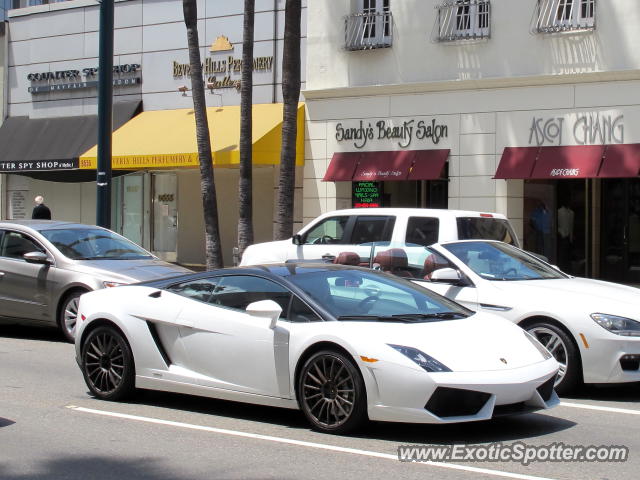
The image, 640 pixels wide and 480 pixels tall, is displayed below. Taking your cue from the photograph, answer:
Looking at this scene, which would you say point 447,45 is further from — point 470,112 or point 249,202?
point 249,202

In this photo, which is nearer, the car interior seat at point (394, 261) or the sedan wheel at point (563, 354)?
the sedan wheel at point (563, 354)

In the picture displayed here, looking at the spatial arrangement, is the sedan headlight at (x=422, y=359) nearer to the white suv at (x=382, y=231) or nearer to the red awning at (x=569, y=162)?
the white suv at (x=382, y=231)

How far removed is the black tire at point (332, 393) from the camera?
22.0ft

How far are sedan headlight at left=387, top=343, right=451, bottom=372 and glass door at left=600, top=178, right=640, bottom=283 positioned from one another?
15.2 metres

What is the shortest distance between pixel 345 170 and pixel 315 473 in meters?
15.6

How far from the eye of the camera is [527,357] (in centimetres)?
698

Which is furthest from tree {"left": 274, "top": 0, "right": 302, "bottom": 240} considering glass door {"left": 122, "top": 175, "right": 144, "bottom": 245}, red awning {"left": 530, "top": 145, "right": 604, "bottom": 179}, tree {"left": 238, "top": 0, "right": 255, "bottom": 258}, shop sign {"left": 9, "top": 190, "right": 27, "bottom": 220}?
shop sign {"left": 9, "top": 190, "right": 27, "bottom": 220}

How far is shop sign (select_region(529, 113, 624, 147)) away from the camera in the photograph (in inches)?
723

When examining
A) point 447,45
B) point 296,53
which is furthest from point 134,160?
point 447,45

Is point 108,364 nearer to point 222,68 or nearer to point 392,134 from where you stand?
point 392,134

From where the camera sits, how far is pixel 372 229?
1249 centimetres

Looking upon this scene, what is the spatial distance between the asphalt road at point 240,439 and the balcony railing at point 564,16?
37.2 feet

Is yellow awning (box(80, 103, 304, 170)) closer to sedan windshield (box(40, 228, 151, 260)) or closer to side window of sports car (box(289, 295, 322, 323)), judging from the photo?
sedan windshield (box(40, 228, 151, 260))

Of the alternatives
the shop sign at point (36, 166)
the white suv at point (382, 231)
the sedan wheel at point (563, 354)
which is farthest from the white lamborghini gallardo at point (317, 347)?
the shop sign at point (36, 166)
